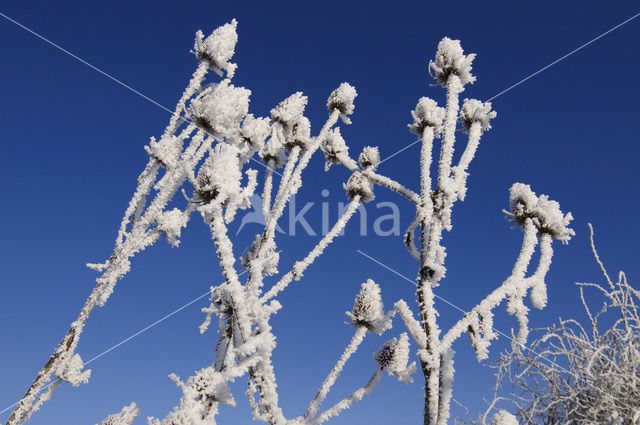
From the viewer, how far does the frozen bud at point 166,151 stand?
365 cm

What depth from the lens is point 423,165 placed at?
7.69ft

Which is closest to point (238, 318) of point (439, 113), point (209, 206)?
point (209, 206)

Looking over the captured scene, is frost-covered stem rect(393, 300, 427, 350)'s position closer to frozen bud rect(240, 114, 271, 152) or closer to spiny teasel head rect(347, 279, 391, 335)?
spiny teasel head rect(347, 279, 391, 335)

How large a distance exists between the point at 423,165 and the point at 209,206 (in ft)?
4.19

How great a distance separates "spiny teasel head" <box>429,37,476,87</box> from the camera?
2791mm

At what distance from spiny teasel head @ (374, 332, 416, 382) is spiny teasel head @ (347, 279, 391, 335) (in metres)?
0.24

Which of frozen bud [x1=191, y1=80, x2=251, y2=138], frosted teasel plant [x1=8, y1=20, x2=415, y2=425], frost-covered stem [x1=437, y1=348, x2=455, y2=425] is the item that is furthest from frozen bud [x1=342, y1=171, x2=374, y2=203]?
frost-covered stem [x1=437, y1=348, x2=455, y2=425]

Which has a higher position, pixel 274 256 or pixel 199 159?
pixel 199 159

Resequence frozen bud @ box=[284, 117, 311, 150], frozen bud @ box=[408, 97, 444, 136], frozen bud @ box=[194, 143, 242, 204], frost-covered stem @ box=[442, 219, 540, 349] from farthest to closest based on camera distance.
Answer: frozen bud @ box=[284, 117, 311, 150]
frozen bud @ box=[408, 97, 444, 136]
frost-covered stem @ box=[442, 219, 540, 349]
frozen bud @ box=[194, 143, 242, 204]

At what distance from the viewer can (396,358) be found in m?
2.57

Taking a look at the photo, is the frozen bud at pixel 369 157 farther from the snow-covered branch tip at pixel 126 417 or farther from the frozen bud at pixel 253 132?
the snow-covered branch tip at pixel 126 417

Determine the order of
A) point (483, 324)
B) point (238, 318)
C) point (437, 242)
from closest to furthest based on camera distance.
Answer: point (238, 318), point (483, 324), point (437, 242)

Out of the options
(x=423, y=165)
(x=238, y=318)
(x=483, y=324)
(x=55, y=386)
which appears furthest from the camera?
(x=55, y=386)

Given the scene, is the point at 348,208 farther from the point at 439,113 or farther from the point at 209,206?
the point at 209,206
